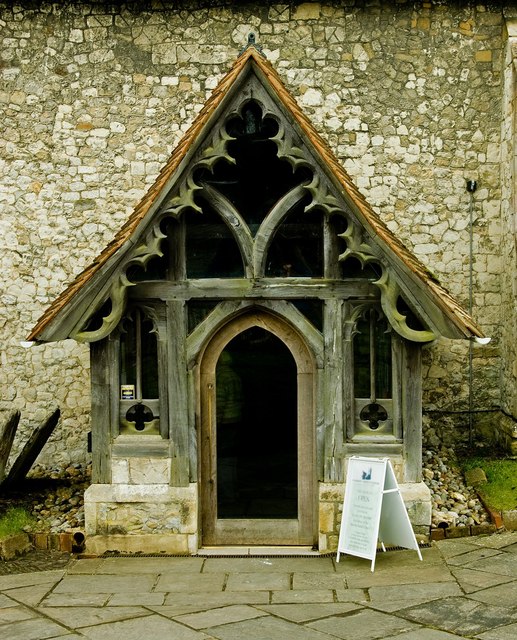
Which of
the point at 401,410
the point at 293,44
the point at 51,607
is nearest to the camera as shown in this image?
the point at 51,607

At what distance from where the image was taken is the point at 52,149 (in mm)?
9828

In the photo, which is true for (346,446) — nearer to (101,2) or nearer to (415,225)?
Result: (415,225)

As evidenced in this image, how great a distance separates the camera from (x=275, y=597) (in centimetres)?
576

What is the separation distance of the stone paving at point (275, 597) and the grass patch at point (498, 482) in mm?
692

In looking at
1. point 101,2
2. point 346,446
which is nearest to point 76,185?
point 101,2

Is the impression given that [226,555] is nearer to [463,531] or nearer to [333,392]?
[333,392]

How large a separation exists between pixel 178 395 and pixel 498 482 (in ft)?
12.0

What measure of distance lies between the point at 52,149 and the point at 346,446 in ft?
18.0

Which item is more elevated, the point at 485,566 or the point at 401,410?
the point at 401,410

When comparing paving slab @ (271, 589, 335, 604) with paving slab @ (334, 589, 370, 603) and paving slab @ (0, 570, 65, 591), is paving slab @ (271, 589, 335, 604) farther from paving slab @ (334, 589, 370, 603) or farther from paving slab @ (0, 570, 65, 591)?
paving slab @ (0, 570, 65, 591)

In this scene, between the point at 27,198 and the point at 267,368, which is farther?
the point at 27,198

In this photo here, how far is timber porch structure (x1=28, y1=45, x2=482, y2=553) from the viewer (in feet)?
22.1

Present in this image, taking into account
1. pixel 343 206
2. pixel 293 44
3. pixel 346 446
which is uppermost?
pixel 293 44

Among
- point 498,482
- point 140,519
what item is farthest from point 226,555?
point 498,482
